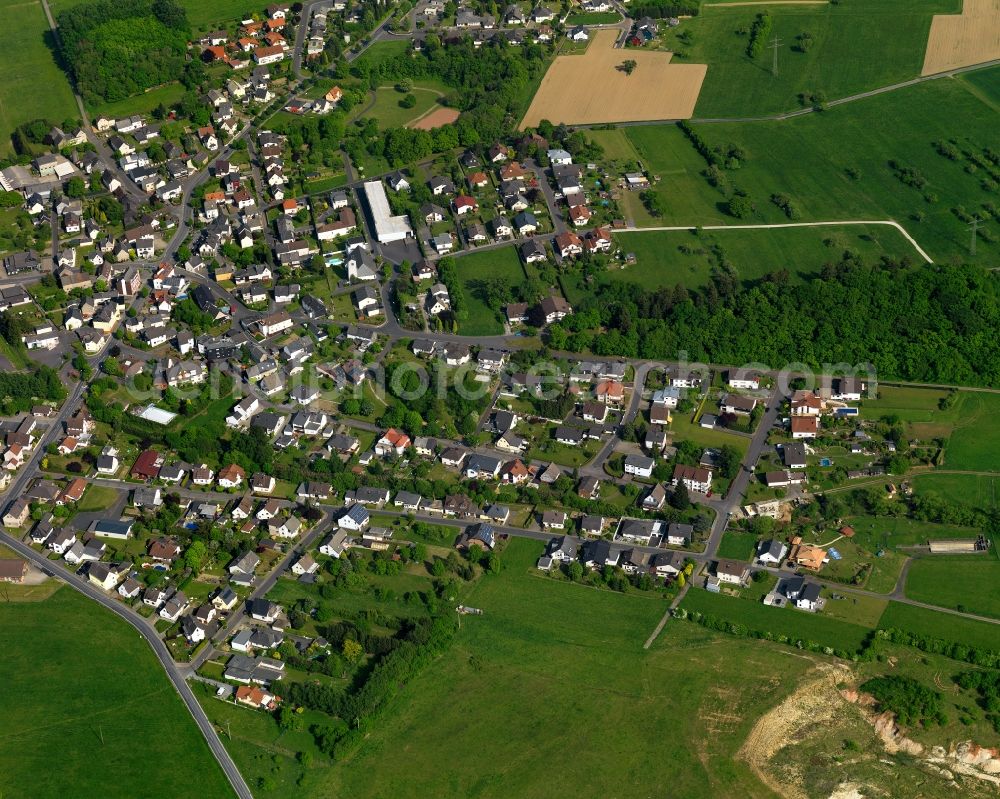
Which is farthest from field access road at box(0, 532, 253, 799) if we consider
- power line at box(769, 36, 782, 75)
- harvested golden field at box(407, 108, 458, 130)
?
power line at box(769, 36, 782, 75)

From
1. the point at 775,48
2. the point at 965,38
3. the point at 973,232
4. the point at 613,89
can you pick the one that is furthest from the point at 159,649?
the point at 965,38

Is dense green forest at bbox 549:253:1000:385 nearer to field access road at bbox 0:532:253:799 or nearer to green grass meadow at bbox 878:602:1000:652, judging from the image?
green grass meadow at bbox 878:602:1000:652

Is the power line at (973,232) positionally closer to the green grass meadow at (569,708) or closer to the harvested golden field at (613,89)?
the harvested golden field at (613,89)

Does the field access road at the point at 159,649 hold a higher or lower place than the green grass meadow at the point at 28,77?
lower

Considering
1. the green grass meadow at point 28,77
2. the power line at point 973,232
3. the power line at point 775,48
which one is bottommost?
the power line at point 973,232

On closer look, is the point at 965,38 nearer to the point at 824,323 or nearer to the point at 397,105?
the point at 824,323

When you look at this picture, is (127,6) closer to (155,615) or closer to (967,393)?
(155,615)

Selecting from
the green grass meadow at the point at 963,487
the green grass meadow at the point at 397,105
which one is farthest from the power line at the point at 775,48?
the green grass meadow at the point at 963,487
